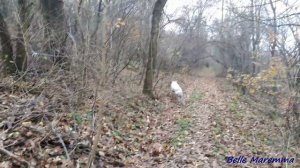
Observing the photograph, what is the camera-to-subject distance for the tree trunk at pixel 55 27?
7836 millimetres

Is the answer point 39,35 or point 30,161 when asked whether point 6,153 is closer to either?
point 30,161

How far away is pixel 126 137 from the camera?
6.83 metres

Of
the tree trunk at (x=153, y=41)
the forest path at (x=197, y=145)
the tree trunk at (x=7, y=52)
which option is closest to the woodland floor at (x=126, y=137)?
the forest path at (x=197, y=145)

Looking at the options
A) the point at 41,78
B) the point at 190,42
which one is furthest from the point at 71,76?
the point at 190,42

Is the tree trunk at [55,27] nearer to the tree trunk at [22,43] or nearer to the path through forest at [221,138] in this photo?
the tree trunk at [22,43]

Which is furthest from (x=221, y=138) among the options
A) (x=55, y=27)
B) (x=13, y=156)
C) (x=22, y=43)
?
(x=55, y=27)

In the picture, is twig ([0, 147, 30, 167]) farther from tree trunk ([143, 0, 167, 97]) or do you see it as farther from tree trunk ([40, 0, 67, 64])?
tree trunk ([143, 0, 167, 97])

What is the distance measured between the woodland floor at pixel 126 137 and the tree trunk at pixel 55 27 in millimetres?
1736

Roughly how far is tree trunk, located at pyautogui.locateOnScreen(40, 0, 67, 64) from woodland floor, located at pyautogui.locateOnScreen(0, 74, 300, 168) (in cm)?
174

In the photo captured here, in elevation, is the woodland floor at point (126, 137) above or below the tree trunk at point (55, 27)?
below

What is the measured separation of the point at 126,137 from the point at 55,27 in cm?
400

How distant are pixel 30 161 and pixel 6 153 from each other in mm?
334

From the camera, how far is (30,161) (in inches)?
167

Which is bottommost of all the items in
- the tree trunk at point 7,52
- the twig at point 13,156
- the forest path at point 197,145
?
the forest path at point 197,145
